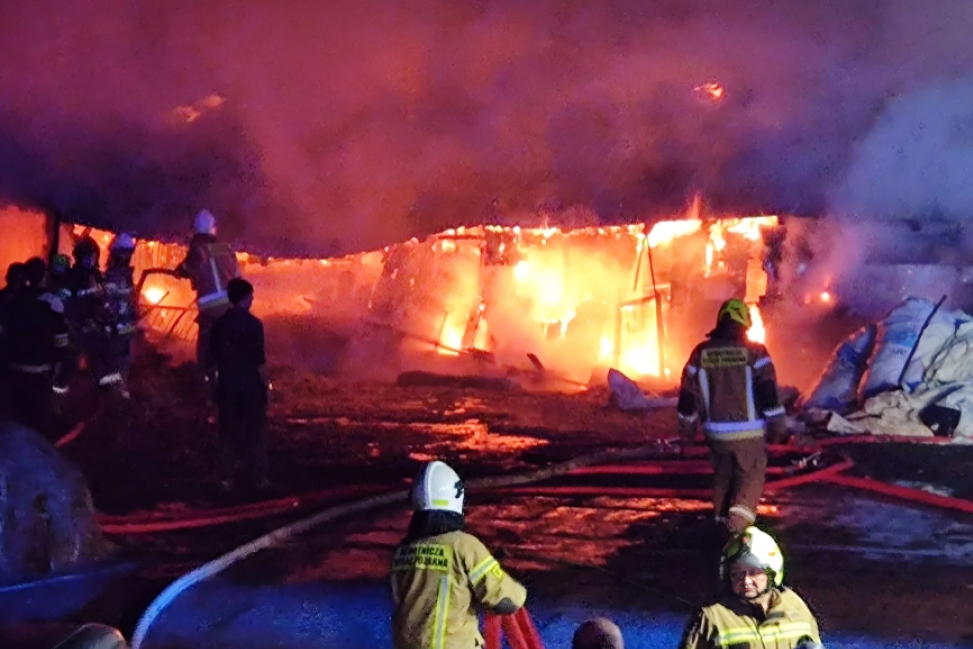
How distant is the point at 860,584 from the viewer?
5.25 m

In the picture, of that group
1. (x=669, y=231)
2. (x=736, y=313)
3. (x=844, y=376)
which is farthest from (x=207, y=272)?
(x=669, y=231)

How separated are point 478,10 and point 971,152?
6102mm

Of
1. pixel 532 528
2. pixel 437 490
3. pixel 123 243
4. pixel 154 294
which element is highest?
pixel 123 243

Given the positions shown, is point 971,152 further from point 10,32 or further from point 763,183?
point 10,32

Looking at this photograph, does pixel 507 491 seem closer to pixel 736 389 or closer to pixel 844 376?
pixel 736 389

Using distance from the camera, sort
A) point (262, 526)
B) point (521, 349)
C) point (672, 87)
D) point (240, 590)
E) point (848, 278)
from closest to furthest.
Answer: point (240, 590) → point (262, 526) → point (672, 87) → point (848, 278) → point (521, 349)

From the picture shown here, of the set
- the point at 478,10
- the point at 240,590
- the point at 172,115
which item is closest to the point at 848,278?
the point at 478,10

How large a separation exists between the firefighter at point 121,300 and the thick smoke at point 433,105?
0.79 meters

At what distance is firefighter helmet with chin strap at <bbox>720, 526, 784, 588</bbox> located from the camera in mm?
2900

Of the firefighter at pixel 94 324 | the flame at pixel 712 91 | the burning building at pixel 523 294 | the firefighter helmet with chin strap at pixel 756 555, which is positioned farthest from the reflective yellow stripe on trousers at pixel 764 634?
the burning building at pixel 523 294

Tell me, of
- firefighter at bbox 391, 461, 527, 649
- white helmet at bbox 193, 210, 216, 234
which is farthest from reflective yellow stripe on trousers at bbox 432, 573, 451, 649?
white helmet at bbox 193, 210, 216, 234

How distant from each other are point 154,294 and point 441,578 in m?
13.4

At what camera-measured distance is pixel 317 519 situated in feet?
19.7

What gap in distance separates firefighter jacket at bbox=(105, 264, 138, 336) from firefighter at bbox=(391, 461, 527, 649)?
6.19 meters
